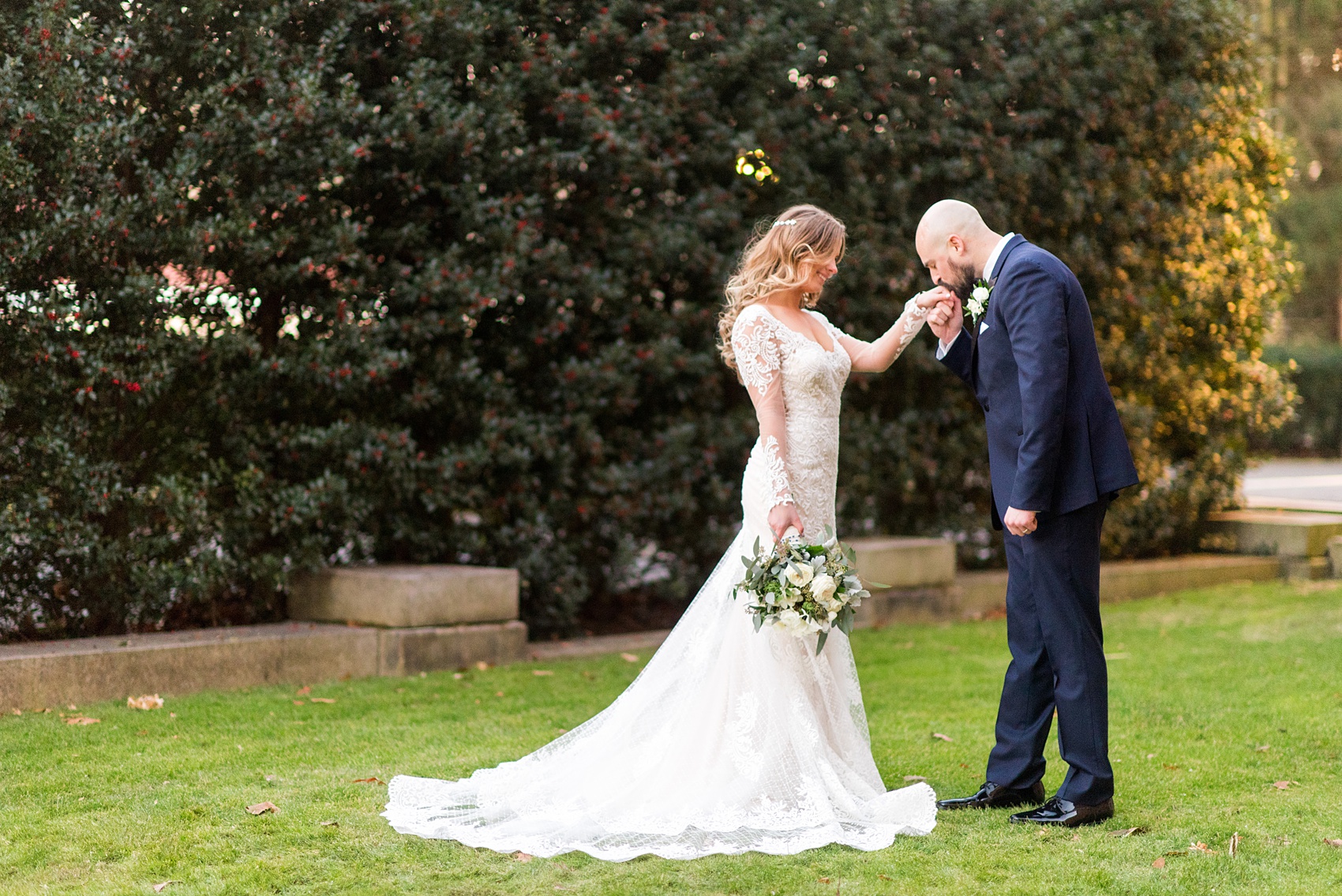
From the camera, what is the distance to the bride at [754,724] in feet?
14.8

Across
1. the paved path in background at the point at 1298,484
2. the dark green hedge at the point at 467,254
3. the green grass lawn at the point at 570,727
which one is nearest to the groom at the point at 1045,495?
the green grass lawn at the point at 570,727

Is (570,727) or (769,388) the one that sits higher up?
(769,388)

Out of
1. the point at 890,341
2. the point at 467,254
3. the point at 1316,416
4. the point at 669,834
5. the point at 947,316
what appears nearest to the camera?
the point at 669,834

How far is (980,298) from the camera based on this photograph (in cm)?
482

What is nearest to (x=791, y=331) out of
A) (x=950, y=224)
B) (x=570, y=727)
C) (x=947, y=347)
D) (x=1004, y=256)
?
(x=947, y=347)

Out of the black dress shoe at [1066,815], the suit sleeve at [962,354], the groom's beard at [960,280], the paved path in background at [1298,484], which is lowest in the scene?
the black dress shoe at [1066,815]

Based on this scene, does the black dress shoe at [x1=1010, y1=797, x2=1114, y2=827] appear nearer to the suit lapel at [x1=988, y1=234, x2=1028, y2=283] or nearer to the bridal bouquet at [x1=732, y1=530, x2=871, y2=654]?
the bridal bouquet at [x1=732, y1=530, x2=871, y2=654]

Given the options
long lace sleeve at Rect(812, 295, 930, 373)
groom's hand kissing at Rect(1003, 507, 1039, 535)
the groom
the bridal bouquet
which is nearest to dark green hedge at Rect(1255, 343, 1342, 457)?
long lace sleeve at Rect(812, 295, 930, 373)

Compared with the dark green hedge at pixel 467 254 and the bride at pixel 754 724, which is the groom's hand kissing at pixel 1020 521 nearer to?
the bride at pixel 754 724

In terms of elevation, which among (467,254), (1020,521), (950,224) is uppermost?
(467,254)

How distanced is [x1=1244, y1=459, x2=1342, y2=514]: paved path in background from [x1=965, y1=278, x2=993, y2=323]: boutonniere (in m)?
9.22

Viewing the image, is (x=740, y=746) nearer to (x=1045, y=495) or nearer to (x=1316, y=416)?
(x=1045, y=495)

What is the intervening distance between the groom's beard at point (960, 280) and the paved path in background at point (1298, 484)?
901 centimetres

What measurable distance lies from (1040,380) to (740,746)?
66.7 inches
